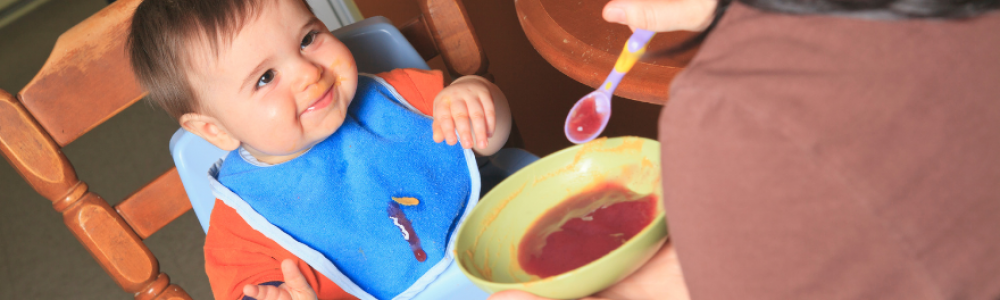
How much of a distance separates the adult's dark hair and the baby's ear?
0.71 metres

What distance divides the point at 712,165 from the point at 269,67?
0.57m

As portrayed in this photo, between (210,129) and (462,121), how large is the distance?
35cm

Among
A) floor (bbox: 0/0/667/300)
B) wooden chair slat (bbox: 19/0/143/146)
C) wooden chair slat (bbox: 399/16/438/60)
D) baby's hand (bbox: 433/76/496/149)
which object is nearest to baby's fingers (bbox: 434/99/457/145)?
baby's hand (bbox: 433/76/496/149)

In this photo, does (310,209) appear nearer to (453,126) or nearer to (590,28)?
(453,126)

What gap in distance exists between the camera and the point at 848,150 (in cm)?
34

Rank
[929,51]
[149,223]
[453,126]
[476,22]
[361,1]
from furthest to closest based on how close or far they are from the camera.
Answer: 1. [476,22]
2. [361,1]
3. [149,223]
4. [453,126]
5. [929,51]

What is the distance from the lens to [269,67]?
0.74m

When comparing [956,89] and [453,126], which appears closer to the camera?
[956,89]

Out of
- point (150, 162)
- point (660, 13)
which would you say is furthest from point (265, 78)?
point (150, 162)

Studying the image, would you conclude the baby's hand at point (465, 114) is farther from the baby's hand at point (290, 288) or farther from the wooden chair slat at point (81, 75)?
the wooden chair slat at point (81, 75)

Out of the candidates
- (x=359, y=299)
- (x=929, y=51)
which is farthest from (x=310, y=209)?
(x=929, y=51)

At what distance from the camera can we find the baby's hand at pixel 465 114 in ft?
2.70

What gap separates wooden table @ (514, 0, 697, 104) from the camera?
798 millimetres

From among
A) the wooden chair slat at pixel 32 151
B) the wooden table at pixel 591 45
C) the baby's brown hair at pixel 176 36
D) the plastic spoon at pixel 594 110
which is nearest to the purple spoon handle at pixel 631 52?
the plastic spoon at pixel 594 110
